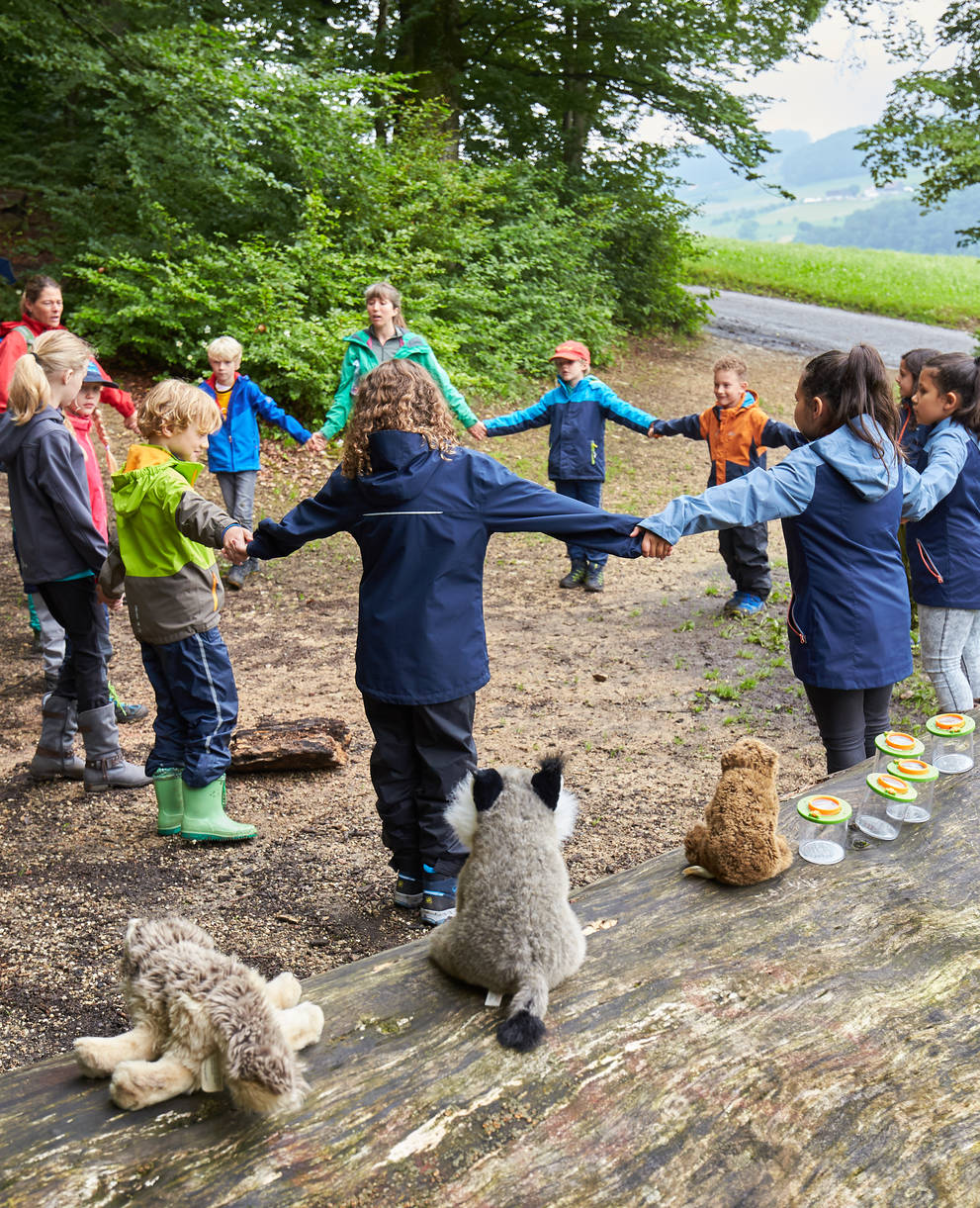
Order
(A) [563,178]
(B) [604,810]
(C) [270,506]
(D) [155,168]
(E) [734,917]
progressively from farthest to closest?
(A) [563,178]
(D) [155,168]
(C) [270,506]
(B) [604,810]
(E) [734,917]

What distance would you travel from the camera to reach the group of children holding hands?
361 centimetres

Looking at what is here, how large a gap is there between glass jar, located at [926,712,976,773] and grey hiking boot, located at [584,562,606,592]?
5211 mm

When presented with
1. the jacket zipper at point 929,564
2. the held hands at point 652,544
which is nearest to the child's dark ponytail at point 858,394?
the held hands at point 652,544

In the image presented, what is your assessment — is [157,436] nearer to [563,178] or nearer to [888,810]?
[888,810]

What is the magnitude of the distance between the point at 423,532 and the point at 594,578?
219 inches

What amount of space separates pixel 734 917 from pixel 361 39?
18.0 meters

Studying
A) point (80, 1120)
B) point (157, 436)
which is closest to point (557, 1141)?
point (80, 1120)

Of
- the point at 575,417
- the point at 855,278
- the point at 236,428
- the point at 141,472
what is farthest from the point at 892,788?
the point at 855,278

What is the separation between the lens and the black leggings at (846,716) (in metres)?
4.13

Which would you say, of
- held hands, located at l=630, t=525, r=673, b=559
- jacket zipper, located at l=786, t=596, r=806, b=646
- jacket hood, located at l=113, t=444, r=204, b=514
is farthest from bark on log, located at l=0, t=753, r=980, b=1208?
jacket hood, located at l=113, t=444, r=204, b=514

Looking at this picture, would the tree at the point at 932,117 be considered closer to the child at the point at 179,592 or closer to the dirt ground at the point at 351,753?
the dirt ground at the point at 351,753

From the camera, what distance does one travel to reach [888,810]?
338cm

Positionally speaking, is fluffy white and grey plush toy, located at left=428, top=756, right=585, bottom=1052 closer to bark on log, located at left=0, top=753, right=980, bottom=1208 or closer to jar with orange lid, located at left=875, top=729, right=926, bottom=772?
bark on log, located at left=0, top=753, right=980, bottom=1208

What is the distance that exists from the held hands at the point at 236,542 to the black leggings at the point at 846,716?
245cm
